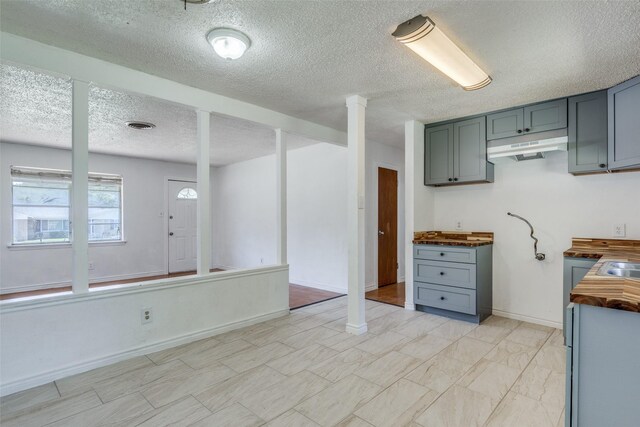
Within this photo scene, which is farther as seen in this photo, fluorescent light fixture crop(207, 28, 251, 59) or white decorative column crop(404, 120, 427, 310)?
white decorative column crop(404, 120, 427, 310)

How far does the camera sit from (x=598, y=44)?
2.17 metres

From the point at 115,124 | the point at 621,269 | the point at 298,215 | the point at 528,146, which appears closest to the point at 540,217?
the point at 528,146

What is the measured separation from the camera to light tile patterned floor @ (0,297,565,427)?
6.07ft

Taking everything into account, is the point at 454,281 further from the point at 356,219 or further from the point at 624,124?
the point at 624,124

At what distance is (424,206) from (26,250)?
6.19 metres

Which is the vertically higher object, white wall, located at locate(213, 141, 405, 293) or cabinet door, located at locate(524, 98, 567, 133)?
Answer: cabinet door, located at locate(524, 98, 567, 133)

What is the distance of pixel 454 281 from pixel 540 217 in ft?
3.76

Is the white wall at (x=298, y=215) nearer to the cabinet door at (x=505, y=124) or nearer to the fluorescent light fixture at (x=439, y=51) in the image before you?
the cabinet door at (x=505, y=124)

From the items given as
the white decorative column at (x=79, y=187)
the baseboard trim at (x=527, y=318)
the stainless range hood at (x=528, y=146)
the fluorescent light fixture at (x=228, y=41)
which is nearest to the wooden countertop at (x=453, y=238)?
the baseboard trim at (x=527, y=318)

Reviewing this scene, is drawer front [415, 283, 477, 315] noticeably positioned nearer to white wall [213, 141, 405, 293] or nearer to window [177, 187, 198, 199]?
white wall [213, 141, 405, 293]

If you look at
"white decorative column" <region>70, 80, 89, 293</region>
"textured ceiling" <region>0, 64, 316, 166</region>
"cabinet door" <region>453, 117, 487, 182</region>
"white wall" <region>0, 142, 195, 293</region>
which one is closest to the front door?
"white wall" <region>0, 142, 195, 293</region>

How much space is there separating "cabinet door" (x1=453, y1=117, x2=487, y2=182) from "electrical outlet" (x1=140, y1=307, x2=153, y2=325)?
350 cm

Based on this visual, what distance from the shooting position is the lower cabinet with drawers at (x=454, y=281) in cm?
342

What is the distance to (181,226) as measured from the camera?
6859mm
